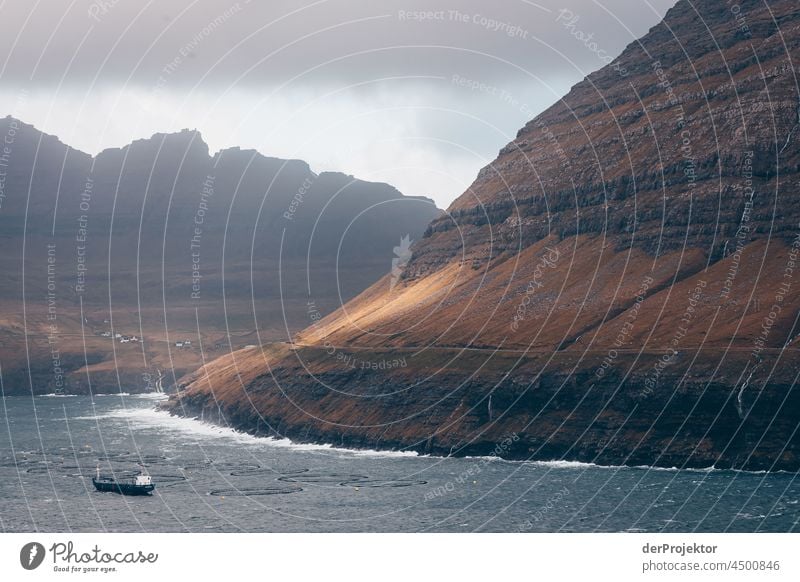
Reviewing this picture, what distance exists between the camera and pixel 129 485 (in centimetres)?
18450

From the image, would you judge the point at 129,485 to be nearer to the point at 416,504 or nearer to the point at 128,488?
the point at 128,488

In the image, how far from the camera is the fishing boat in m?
184

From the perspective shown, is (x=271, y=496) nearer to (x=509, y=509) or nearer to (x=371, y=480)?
(x=371, y=480)

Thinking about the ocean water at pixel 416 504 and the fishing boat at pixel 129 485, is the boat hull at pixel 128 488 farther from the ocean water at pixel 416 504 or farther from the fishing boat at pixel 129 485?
the ocean water at pixel 416 504

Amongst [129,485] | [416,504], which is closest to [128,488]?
[129,485]

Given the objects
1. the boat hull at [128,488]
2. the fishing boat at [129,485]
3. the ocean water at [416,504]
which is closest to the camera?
the ocean water at [416,504]

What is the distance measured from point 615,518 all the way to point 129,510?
69.3 m

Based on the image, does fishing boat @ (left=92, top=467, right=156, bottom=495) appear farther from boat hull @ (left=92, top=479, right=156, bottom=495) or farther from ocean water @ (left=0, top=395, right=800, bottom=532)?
ocean water @ (left=0, top=395, right=800, bottom=532)

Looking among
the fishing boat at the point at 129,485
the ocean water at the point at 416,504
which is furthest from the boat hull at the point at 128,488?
the ocean water at the point at 416,504

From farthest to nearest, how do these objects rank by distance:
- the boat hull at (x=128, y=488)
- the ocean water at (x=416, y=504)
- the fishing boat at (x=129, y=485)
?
the fishing boat at (x=129, y=485)
the boat hull at (x=128, y=488)
the ocean water at (x=416, y=504)

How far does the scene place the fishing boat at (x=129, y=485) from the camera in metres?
184

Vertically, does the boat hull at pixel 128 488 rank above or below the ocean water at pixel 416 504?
below

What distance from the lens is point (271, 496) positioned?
586 feet
